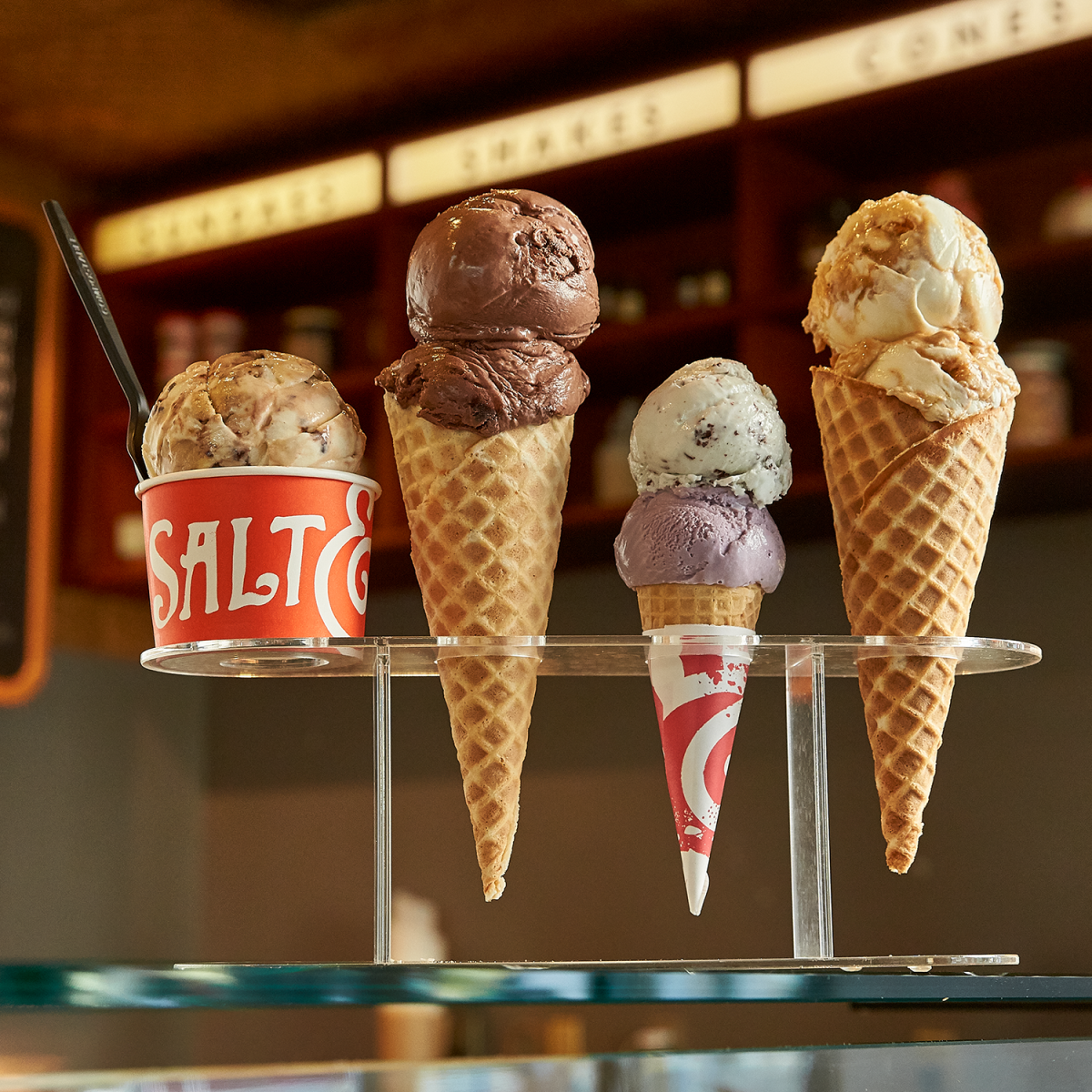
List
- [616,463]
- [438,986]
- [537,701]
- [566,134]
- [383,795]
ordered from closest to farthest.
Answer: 1. [438,986]
2. [383,795]
3. [616,463]
4. [566,134]
5. [537,701]

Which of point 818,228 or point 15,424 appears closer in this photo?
point 818,228

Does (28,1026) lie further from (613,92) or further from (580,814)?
(613,92)

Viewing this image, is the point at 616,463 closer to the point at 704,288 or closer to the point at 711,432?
the point at 704,288

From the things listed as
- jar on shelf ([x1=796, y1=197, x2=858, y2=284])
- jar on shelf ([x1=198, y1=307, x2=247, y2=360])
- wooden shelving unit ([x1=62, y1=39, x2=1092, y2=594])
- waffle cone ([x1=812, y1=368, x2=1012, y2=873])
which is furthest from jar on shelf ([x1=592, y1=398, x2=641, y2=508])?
waffle cone ([x1=812, y1=368, x2=1012, y2=873])

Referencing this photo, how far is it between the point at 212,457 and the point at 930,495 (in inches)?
21.3

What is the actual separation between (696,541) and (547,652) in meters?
0.14

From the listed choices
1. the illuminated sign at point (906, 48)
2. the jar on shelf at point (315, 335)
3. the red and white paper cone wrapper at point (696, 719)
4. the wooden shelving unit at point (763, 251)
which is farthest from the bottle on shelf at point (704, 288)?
the red and white paper cone wrapper at point (696, 719)

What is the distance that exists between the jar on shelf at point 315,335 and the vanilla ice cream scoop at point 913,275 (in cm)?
215

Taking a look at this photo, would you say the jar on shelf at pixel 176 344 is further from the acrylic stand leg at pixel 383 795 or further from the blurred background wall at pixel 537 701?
the acrylic stand leg at pixel 383 795

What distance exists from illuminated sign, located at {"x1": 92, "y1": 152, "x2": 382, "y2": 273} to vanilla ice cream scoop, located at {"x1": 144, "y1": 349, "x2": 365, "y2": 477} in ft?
6.62

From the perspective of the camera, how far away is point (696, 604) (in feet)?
3.22

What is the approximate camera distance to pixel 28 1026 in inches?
119

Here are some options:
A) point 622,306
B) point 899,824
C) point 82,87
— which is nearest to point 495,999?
point 899,824

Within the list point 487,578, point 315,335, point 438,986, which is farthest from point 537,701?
point 438,986
